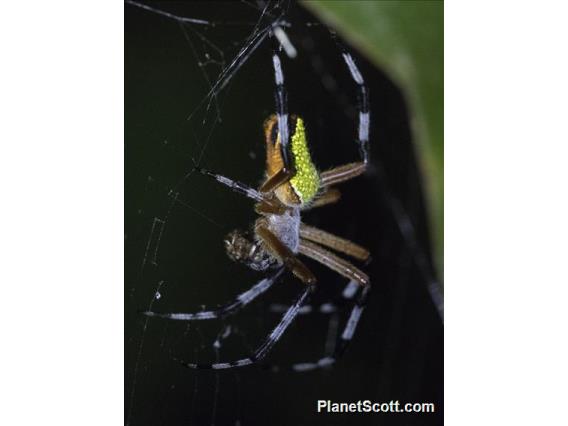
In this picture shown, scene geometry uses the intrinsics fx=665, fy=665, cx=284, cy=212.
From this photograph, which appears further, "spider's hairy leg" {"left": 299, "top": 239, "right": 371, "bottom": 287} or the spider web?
"spider's hairy leg" {"left": 299, "top": 239, "right": 371, "bottom": 287}

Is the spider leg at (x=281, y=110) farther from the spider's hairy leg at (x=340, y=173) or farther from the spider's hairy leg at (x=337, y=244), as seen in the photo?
the spider's hairy leg at (x=337, y=244)

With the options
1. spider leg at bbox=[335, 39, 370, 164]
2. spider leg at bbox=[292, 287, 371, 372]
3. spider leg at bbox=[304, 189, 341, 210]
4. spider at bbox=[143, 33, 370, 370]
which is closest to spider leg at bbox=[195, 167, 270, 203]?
spider at bbox=[143, 33, 370, 370]

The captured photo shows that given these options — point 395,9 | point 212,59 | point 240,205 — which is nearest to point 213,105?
point 212,59

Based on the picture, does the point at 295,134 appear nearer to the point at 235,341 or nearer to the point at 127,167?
the point at 127,167

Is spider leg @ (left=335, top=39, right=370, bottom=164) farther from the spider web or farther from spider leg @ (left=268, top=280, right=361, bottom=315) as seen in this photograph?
spider leg @ (left=268, top=280, right=361, bottom=315)

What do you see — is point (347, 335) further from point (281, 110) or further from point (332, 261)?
point (281, 110)

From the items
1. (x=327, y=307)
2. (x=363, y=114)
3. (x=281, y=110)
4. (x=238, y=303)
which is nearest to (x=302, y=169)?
(x=281, y=110)
